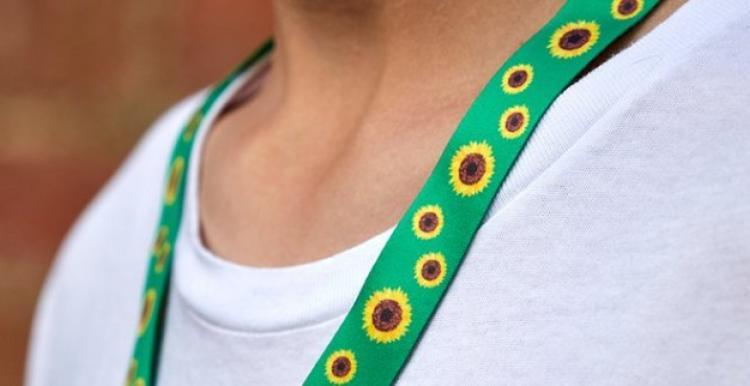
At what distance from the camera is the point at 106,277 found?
1.05 meters

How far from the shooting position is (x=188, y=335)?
820 mm

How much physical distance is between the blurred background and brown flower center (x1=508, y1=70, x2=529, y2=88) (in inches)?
39.2

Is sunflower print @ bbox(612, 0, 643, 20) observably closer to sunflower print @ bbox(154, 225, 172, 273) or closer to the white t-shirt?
the white t-shirt

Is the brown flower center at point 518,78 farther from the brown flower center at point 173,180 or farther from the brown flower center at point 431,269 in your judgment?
the brown flower center at point 173,180

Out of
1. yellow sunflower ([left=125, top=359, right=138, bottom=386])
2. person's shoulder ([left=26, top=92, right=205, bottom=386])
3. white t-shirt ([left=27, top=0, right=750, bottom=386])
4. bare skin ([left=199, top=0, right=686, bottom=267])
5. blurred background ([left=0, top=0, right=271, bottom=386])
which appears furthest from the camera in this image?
blurred background ([left=0, top=0, right=271, bottom=386])

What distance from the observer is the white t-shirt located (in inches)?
23.5

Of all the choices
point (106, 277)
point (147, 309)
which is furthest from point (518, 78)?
point (106, 277)

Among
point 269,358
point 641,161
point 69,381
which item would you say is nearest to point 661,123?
point 641,161

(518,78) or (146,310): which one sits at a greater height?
(518,78)

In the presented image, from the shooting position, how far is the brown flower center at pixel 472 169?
67 centimetres

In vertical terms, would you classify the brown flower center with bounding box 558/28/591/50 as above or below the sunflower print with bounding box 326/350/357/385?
above

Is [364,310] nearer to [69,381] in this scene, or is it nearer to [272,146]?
[272,146]

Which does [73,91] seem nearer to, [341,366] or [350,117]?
[350,117]

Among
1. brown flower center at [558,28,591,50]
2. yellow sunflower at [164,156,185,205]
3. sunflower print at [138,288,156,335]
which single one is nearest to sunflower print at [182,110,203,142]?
yellow sunflower at [164,156,185,205]
